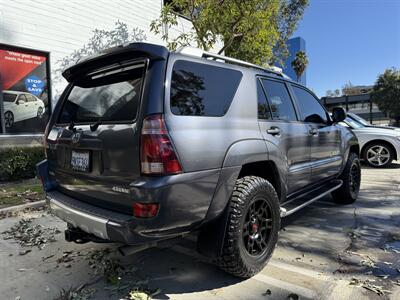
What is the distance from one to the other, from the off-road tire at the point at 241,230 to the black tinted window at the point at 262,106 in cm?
66

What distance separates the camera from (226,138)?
9.68 feet

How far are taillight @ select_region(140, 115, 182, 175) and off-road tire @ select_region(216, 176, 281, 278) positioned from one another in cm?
74

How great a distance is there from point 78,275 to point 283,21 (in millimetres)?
17462

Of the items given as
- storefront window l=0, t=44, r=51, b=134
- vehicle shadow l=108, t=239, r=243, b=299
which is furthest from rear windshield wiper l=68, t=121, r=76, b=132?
storefront window l=0, t=44, r=51, b=134

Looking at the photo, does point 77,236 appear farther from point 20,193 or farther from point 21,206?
point 20,193

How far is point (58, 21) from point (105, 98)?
6.87 metres

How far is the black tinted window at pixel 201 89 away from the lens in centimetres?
275

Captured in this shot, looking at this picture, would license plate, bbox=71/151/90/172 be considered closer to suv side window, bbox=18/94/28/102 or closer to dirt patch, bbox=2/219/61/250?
dirt patch, bbox=2/219/61/250

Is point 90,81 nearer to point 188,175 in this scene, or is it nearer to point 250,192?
point 188,175

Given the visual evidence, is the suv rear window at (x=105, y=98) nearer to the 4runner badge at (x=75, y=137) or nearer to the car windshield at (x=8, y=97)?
the 4runner badge at (x=75, y=137)

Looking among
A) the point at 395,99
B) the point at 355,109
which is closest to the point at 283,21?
the point at 395,99

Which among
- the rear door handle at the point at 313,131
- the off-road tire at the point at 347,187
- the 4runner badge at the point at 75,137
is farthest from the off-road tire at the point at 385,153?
the 4runner badge at the point at 75,137

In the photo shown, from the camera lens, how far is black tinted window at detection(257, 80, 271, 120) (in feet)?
11.5

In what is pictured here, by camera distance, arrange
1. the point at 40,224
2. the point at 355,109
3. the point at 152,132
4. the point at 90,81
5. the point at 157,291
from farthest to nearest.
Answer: the point at 355,109, the point at 40,224, the point at 90,81, the point at 157,291, the point at 152,132
